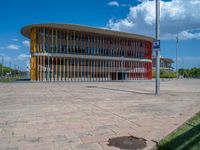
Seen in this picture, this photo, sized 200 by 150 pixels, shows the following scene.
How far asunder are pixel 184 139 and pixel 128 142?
1.32 metres

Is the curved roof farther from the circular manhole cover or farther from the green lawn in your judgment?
the circular manhole cover

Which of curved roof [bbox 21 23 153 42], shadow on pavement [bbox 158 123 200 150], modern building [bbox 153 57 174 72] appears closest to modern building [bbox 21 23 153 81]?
curved roof [bbox 21 23 153 42]

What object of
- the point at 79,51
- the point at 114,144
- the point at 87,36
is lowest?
the point at 114,144

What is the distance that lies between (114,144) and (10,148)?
7.38 ft

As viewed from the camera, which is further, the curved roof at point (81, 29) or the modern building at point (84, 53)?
the modern building at point (84, 53)

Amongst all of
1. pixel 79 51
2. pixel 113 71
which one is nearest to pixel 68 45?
pixel 79 51

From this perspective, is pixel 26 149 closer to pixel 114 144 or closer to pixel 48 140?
pixel 48 140

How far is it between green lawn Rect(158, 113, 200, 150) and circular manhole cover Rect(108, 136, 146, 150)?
1.41ft

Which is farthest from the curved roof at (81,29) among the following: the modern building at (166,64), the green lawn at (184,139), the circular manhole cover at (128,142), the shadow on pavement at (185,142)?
the modern building at (166,64)

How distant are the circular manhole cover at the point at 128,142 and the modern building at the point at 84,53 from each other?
152 feet

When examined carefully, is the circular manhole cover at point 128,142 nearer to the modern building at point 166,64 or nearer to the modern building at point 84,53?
the modern building at point 84,53

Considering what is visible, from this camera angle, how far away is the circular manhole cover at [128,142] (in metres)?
4.95

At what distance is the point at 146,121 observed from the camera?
7.30 meters

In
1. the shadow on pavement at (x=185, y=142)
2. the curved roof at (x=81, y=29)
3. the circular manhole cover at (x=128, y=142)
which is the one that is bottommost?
the circular manhole cover at (x=128, y=142)
